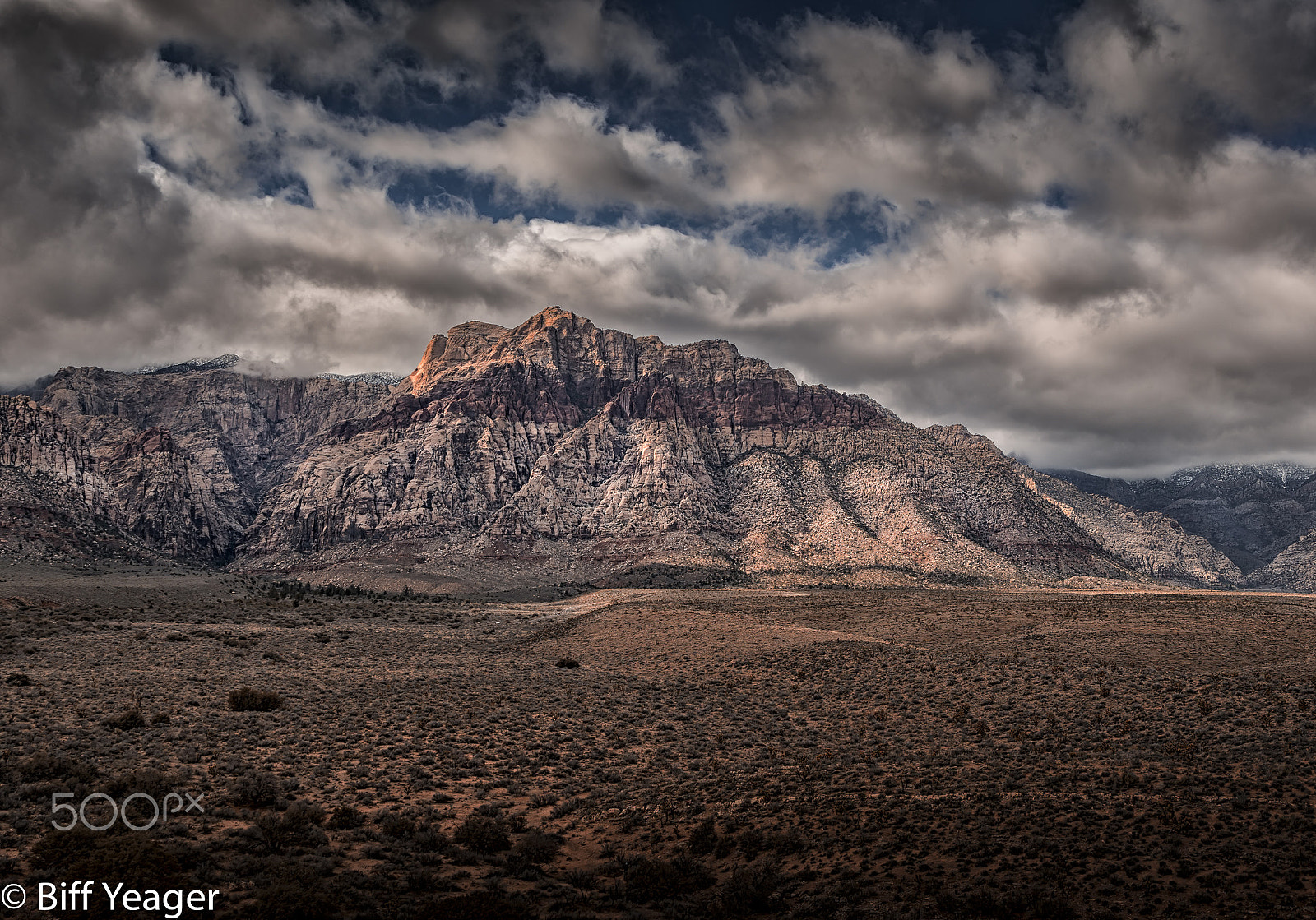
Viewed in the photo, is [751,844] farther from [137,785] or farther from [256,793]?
[137,785]

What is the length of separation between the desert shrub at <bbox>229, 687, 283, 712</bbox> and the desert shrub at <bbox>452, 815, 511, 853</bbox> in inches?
641

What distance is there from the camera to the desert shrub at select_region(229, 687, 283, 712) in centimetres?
2946

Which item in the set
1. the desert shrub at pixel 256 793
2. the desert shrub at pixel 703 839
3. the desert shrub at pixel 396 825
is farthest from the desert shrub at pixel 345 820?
the desert shrub at pixel 703 839

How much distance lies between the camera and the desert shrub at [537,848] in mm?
16703

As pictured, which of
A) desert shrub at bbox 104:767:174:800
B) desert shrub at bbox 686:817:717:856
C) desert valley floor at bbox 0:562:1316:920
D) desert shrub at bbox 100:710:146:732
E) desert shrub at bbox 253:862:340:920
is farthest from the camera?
desert shrub at bbox 100:710:146:732

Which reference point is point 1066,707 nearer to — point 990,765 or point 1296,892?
point 990,765

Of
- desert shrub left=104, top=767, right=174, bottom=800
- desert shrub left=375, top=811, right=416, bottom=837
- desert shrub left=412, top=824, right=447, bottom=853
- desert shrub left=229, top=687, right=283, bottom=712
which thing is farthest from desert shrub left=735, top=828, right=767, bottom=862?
desert shrub left=229, top=687, right=283, bottom=712

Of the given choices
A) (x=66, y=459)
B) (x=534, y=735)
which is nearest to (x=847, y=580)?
(x=534, y=735)

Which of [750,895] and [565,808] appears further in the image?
[565,808]

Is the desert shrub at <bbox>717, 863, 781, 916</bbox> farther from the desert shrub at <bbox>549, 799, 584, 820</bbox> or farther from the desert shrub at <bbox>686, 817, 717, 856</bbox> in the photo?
the desert shrub at <bbox>549, 799, 584, 820</bbox>

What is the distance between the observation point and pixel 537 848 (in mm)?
16859

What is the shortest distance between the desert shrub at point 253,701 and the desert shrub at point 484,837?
53.4ft

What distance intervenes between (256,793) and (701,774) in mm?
12811

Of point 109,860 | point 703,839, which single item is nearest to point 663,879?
point 703,839
